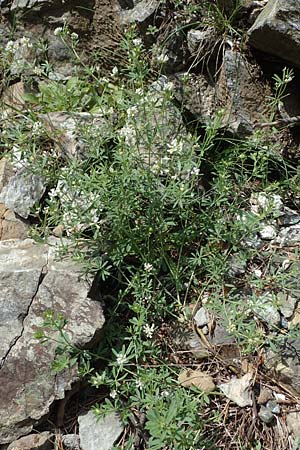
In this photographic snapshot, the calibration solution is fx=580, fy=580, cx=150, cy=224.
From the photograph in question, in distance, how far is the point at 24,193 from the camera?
163 inches

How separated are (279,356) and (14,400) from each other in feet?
5.18

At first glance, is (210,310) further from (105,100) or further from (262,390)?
(105,100)

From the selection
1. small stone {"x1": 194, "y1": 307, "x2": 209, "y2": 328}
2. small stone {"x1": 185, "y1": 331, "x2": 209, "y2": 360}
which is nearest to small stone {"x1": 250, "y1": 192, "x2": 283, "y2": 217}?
small stone {"x1": 194, "y1": 307, "x2": 209, "y2": 328}

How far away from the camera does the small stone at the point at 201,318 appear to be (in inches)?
146

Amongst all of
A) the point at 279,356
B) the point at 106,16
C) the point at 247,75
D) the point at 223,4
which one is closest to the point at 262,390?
the point at 279,356

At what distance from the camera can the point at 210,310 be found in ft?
12.1

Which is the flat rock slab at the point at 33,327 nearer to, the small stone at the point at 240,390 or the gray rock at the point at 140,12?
the small stone at the point at 240,390

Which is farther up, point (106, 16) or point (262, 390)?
point (106, 16)

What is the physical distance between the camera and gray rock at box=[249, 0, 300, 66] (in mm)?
3682

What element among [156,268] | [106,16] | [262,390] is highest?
[106,16]

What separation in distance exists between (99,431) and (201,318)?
0.93 m

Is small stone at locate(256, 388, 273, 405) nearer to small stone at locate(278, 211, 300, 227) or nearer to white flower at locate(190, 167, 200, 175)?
small stone at locate(278, 211, 300, 227)

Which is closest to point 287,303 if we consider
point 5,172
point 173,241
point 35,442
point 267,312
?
point 267,312

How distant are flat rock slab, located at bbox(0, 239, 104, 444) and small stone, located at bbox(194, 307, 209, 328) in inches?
24.7
